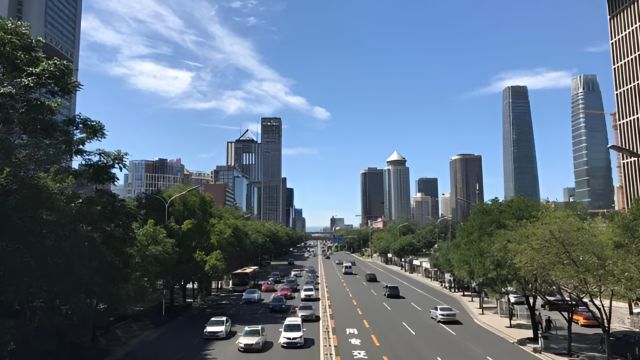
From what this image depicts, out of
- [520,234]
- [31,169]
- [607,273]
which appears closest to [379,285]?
[520,234]

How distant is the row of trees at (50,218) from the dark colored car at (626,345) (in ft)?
80.2

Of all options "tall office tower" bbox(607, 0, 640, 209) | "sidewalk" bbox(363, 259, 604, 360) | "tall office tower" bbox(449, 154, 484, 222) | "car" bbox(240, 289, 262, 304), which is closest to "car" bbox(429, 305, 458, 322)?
"sidewalk" bbox(363, 259, 604, 360)

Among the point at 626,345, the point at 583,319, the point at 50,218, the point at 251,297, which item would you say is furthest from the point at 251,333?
the point at 583,319

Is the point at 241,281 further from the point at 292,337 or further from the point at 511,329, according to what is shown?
the point at 292,337

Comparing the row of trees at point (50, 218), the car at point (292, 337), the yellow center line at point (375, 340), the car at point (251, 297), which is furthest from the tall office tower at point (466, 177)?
the row of trees at point (50, 218)

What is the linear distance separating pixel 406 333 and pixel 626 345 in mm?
12706

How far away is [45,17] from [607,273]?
15573 cm

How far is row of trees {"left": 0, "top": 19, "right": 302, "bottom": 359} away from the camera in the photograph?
16.4m

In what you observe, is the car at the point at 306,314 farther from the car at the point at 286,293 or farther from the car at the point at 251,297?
the car at the point at 286,293

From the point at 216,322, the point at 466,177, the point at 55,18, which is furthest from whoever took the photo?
the point at 466,177

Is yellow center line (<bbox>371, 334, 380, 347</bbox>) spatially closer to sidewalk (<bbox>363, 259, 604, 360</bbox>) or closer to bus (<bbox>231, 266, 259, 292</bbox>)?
sidewalk (<bbox>363, 259, 604, 360</bbox>)

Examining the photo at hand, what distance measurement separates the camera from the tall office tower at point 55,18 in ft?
392

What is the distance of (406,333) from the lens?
35.4 meters

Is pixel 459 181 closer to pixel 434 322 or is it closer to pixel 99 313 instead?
pixel 434 322
